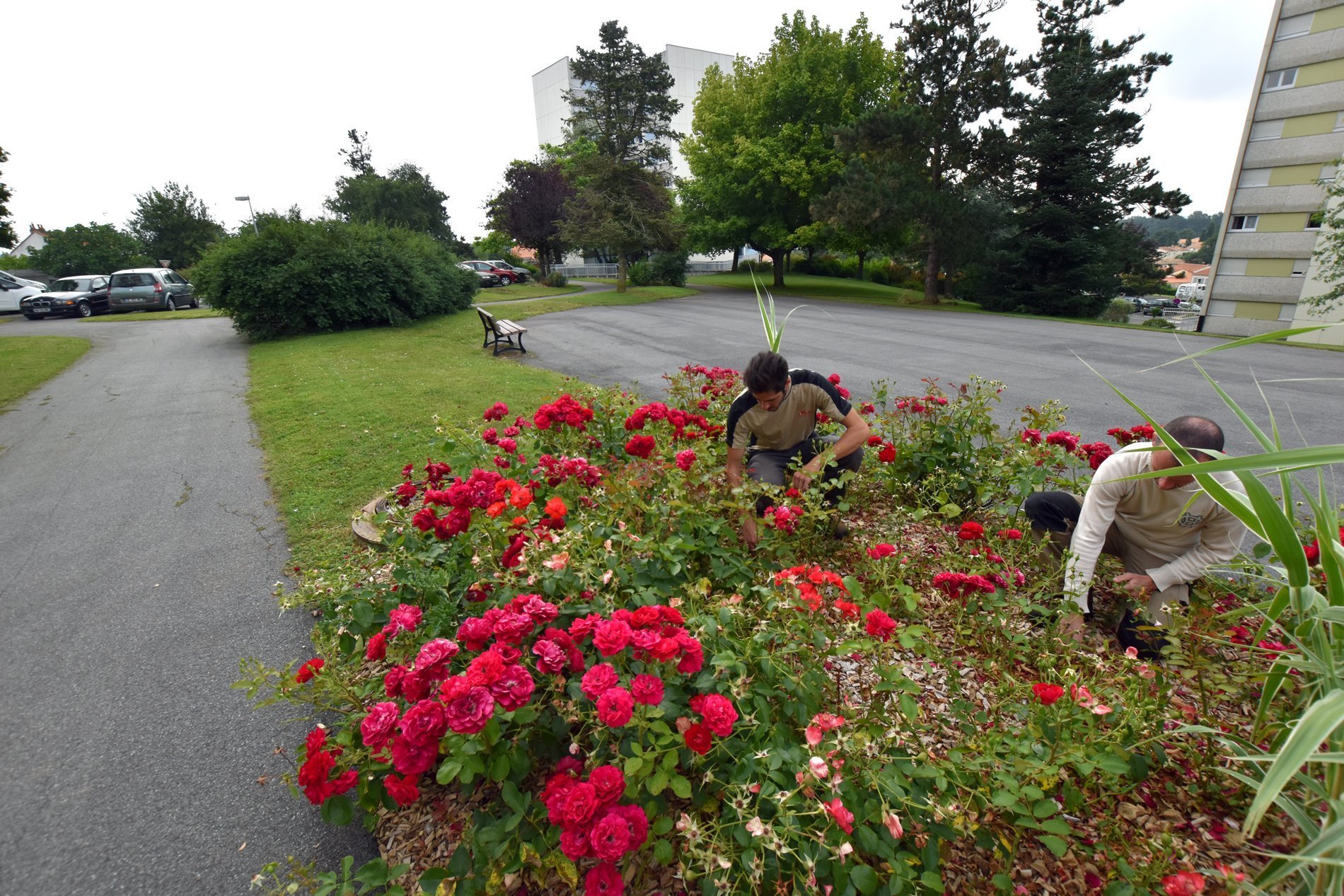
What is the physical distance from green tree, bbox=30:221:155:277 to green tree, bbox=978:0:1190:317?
1738 inches

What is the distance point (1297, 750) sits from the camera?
0.92 meters

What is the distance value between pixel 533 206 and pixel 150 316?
17234mm

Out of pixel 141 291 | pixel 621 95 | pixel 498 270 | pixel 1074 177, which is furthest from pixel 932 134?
pixel 141 291

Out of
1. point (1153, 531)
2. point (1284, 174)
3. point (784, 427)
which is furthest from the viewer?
point (1284, 174)

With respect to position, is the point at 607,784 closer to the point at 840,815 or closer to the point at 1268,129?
the point at 840,815

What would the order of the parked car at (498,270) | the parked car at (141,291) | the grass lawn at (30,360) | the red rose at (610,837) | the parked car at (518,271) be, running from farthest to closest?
the parked car at (518,271) < the parked car at (498,270) < the parked car at (141,291) < the grass lawn at (30,360) < the red rose at (610,837)

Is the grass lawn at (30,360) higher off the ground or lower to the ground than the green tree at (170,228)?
lower

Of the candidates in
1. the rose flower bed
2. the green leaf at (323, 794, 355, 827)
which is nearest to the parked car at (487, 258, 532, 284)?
the rose flower bed

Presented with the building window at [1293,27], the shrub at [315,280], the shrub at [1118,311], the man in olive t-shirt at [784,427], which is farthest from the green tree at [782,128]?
the man in olive t-shirt at [784,427]

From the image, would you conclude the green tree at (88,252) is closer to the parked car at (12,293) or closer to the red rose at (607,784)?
the parked car at (12,293)

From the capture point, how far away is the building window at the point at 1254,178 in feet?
76.7

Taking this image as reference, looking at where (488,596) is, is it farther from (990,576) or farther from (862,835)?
(990,576)

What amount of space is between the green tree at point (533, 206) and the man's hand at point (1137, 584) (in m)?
30.4

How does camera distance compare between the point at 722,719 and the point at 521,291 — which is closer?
the point at 722,719
